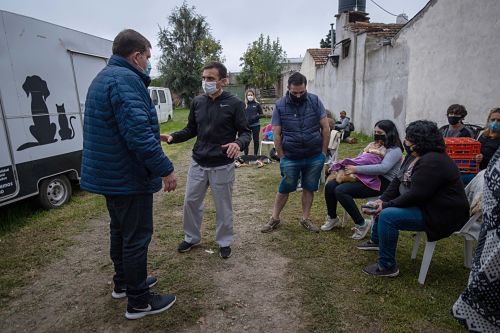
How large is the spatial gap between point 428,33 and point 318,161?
19.4 feet

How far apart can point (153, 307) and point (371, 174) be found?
2.57 metres

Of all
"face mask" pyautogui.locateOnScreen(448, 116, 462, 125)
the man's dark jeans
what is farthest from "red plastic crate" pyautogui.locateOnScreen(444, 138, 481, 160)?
the man's dark jeans

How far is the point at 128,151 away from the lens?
7.68ft

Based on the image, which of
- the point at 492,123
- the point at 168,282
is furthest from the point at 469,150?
the point at 168,282

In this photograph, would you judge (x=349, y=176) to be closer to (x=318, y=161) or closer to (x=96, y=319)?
(x=318, y=161)

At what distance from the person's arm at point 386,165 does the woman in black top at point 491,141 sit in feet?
3.78

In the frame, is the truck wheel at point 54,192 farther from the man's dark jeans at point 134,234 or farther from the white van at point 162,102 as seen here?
the white van at point 162,102

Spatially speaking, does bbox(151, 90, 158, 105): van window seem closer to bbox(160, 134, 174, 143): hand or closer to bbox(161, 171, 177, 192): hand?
bbox(160, 134, 174, 143): hand

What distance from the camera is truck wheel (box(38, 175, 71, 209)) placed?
16.6 feet

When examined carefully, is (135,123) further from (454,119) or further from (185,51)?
(185,51)

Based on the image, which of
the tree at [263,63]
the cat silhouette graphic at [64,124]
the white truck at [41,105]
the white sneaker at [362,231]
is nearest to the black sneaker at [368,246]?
the white sneaker at [362,231]

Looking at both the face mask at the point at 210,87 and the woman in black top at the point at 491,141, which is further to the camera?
the woman in black top at the point at 491,141

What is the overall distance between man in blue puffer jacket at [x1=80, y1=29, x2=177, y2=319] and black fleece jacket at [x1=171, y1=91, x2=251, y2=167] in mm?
878

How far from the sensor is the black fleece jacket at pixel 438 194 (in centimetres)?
275
